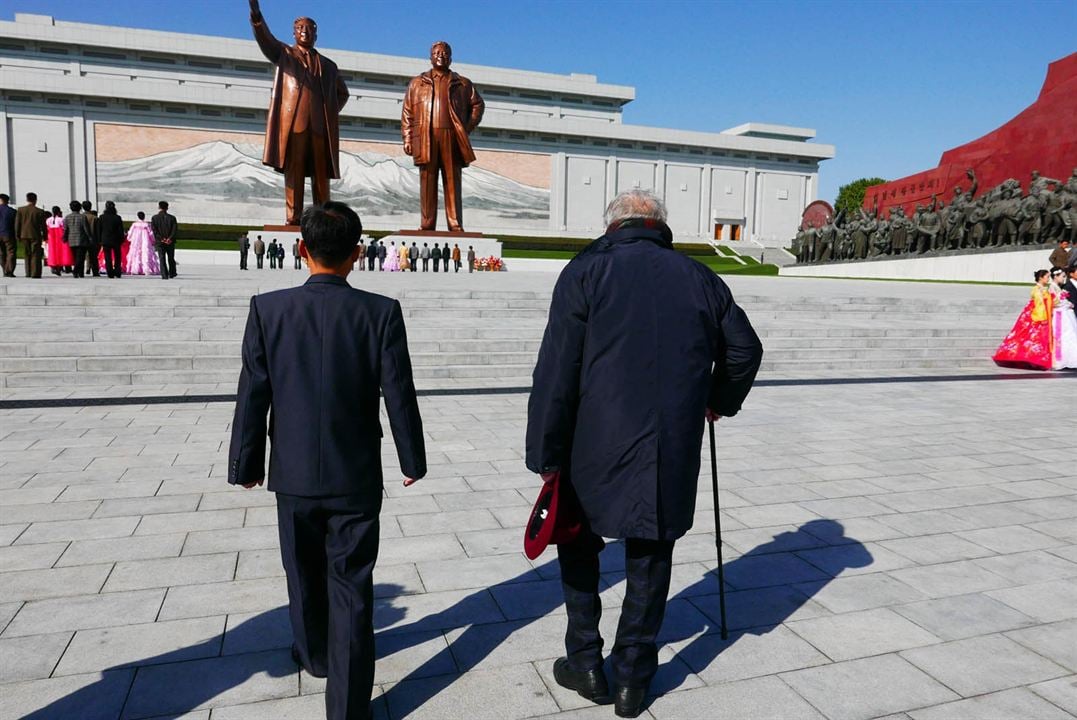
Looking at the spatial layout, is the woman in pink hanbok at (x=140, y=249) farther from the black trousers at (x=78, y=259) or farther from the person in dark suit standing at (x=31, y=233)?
the person in dark suit standing at (x=31, y=233)

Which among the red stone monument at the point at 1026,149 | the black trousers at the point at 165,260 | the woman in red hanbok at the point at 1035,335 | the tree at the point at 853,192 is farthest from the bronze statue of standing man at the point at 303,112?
the tree at the point at 853,192

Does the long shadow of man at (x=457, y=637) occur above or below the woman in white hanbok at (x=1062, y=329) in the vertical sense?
below

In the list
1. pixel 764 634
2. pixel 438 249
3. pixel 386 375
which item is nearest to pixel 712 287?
pixel 386 375

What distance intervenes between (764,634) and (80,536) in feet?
10.5

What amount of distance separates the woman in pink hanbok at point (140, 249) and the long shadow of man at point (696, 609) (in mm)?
14469

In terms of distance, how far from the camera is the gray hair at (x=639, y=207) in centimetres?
235

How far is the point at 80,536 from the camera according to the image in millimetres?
3604

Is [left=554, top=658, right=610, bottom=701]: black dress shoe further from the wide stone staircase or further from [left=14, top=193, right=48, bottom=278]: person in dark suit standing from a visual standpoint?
[left=14, top=193, right=48, bottom=278]: person in dark suit standing

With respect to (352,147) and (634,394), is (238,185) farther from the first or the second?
(634,394)

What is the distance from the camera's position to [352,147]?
1668 inches

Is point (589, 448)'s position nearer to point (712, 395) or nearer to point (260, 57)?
point (712, 395)

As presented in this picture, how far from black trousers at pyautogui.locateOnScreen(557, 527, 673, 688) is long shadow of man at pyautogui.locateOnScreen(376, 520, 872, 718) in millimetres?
230

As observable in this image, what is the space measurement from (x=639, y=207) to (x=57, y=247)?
14466 millimetres

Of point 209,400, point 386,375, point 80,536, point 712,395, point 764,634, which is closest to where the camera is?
point 386,375
